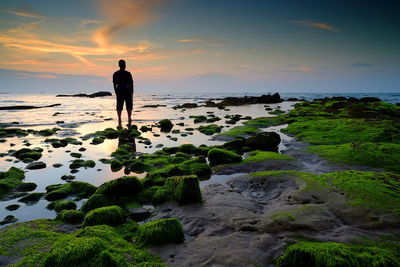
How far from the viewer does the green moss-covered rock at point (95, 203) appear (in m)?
3.85

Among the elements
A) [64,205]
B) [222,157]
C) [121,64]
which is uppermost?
[121,64]

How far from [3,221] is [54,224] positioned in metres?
0.86

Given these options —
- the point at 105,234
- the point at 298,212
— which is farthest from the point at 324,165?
the point at 105,234

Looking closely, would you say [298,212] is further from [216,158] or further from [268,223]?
[216,158]

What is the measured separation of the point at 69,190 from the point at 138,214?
1754 millimetres

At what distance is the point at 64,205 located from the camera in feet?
12.8

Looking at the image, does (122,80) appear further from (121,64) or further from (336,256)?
(336,256)

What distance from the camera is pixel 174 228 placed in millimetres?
2992

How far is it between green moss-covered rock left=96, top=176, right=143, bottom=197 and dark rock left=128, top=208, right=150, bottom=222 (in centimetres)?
50

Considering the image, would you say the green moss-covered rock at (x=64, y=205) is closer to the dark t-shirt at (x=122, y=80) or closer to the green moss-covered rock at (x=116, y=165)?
the green moss-covered rock at (x=116, y=165)

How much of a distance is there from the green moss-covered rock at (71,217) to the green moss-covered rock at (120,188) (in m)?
0.70

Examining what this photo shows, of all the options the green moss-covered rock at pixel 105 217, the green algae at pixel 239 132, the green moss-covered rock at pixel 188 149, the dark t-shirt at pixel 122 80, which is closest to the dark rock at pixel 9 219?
the green moss-covered rock at pixel 105 217

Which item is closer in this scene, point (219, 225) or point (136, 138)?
point (219, 225)

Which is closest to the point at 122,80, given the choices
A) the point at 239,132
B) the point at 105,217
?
the point at 239,132
